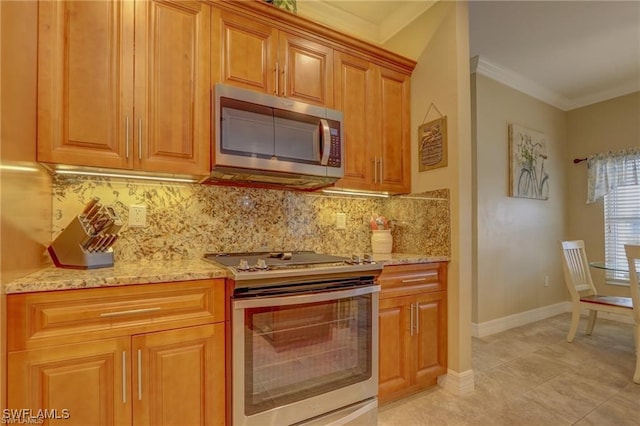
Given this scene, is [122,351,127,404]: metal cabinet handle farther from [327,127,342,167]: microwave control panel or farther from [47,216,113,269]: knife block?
[327,127,342,167]: microwave control panel

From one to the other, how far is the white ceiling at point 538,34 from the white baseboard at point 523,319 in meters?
2.64

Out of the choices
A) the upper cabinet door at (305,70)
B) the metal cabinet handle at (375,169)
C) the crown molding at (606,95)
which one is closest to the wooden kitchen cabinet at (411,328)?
the metal cabinet handle at (375,169)

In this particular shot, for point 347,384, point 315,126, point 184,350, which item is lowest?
point 347,384

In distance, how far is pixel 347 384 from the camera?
1690 mm

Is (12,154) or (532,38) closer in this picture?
(12,154)

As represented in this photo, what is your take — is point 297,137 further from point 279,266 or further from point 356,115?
point 279,266

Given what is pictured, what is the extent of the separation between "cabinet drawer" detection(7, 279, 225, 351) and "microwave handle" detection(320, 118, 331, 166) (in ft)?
3.14

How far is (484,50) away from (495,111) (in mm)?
672

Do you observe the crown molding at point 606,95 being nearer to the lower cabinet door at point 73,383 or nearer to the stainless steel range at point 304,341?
the stainless steel range at point 304,341

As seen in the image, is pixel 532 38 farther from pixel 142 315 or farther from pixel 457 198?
pixel 142 315

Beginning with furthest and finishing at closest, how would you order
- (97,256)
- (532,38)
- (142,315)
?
(532,38) < (97,256) < (142,315)

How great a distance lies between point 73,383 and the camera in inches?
46.5

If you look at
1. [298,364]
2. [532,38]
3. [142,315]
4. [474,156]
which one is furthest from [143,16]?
[532,38]

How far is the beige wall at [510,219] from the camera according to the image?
3.36m
